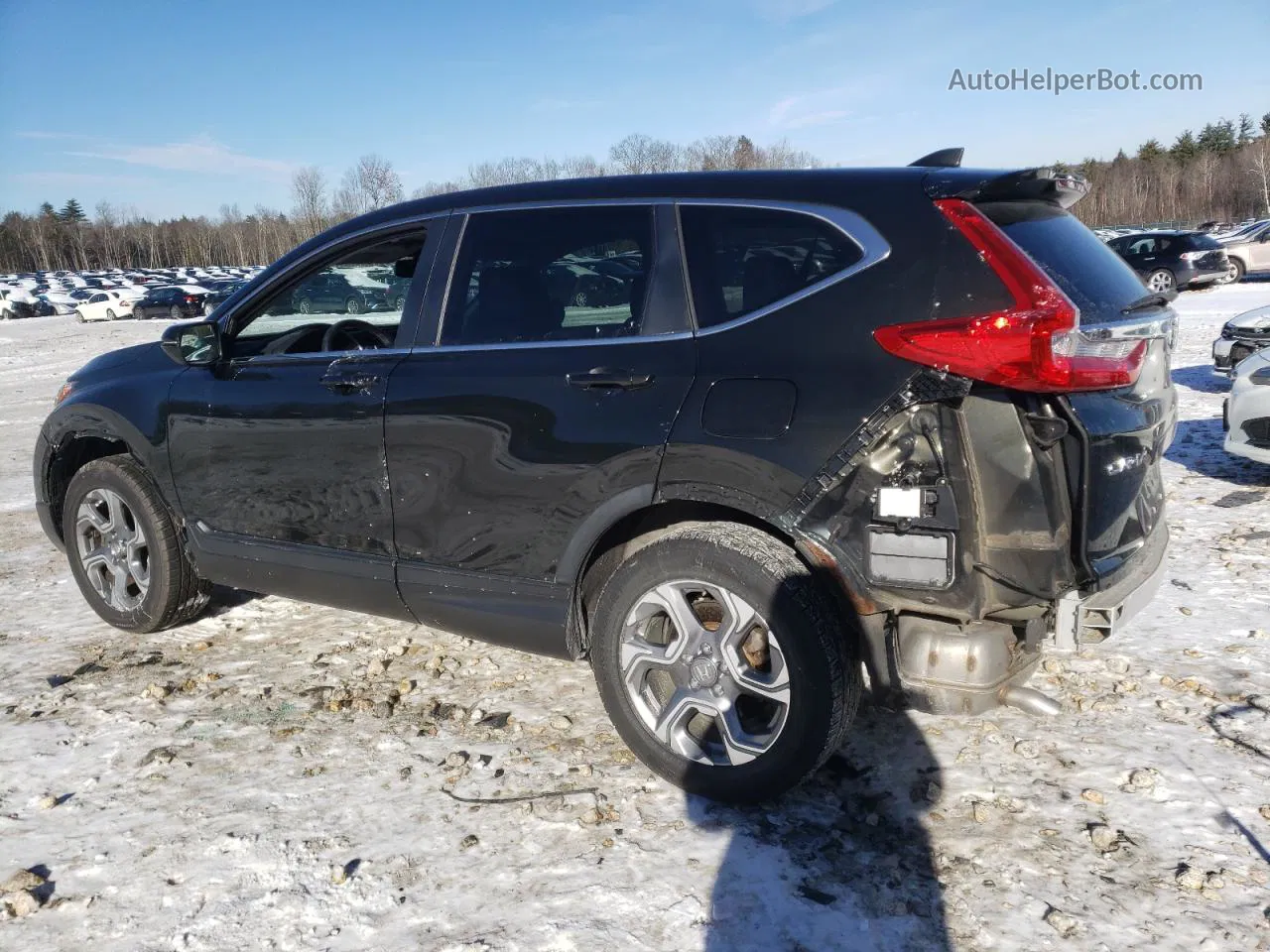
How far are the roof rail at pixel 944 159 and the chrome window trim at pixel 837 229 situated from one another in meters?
0.51

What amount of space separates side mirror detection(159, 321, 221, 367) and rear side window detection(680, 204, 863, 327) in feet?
7.22

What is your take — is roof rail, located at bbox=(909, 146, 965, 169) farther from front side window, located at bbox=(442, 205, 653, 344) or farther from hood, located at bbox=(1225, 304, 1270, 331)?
hood, located at bbox=(1225, 304, 1270, 331)

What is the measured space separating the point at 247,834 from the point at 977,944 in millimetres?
2093

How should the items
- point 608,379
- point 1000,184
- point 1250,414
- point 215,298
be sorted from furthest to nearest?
point 215,298 < point 1250,414 < point 608,379 < point 1000,184

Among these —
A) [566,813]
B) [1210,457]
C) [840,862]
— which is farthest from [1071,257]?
[1210,457]

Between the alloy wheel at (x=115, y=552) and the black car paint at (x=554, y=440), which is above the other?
the black car paint at (x=554, y=440)

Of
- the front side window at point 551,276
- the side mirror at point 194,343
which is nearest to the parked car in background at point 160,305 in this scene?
the side mirror at point 194,343

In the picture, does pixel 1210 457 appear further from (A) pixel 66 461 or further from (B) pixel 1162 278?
(B) pixel 1162 278

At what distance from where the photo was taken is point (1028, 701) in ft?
9.65

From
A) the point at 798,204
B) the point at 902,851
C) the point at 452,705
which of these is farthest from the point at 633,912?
the point at 798,204

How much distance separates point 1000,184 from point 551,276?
1486mm

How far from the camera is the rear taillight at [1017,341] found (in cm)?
251

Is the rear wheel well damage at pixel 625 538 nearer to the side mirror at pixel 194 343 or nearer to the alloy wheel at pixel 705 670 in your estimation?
the alloy wheel at pixel 705 670

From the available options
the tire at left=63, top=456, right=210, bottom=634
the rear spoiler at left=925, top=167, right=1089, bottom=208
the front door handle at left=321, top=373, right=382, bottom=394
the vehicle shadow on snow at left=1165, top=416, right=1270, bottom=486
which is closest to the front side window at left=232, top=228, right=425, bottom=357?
the front door handle at left=321, top=373, right=382, bottom=394
